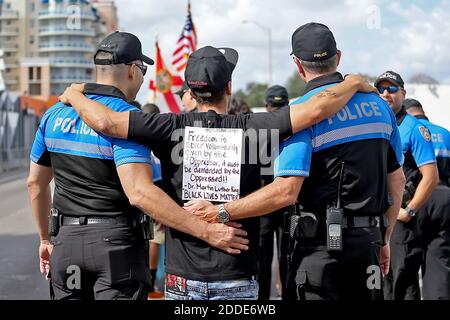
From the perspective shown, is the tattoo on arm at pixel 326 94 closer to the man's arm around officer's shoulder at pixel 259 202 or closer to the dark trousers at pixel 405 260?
the man's arm around officer's shoulder at pixel 259 202

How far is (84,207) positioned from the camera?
380cm

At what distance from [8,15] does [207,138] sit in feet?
419

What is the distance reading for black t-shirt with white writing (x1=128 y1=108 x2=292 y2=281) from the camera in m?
3.48

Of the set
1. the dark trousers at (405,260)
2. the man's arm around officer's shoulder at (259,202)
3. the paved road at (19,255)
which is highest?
the man's arm around officer's shoulder at (259,202)

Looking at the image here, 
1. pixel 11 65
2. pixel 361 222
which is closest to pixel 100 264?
pixel 361 222

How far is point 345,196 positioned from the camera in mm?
3793

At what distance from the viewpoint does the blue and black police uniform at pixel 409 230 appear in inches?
227

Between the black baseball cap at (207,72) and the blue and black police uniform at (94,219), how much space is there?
0.44 m

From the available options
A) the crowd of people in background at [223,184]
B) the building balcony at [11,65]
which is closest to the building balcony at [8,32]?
Answer: the building balcony at [11,65]

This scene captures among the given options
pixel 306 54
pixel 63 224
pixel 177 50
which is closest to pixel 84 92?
pixel 63 224

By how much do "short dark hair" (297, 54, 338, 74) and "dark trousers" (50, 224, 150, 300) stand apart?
140 cm

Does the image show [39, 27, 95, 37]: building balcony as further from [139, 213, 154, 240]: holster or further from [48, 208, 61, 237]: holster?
[139, 213, 154, 240]: holster

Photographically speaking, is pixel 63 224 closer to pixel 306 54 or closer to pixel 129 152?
pixel 129 152

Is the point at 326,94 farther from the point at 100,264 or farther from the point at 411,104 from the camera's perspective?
the point at 411,104
